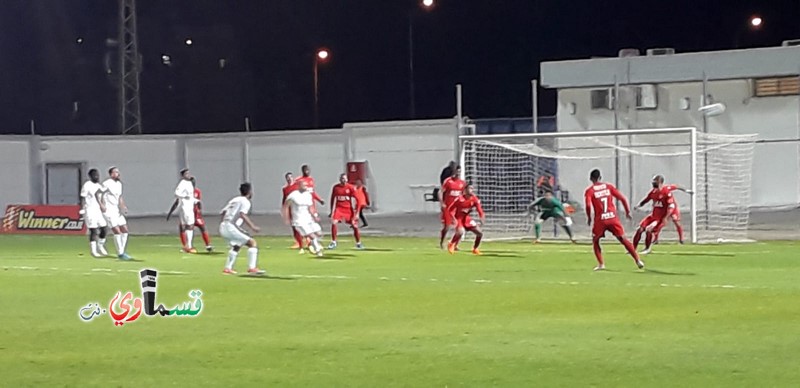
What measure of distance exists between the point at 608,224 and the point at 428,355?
32.0 ft

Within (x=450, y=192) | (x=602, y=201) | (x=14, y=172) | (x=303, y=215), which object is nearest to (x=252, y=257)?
(x=303, y=215)

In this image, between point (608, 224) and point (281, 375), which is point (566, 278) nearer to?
point (608, 224)

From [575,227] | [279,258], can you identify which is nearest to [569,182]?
[575,227]

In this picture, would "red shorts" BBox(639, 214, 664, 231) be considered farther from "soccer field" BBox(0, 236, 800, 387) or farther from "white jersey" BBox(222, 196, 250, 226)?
"white jersey" BBox(222, 196, 250, 226)

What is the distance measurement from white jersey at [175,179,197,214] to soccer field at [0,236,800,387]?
3.98 m

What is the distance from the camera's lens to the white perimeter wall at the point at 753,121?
44062mm

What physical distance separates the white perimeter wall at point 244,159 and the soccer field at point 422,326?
26.8 metres

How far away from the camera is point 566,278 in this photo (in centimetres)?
2120

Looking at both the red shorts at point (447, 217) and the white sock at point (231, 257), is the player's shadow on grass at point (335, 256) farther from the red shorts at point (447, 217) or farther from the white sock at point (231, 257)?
the white sock at point (231, 257)

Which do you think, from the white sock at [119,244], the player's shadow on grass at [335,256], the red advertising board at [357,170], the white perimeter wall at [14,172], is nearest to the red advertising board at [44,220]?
the white perimeter wall at [14,172]

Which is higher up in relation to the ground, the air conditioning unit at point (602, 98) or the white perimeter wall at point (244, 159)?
the air conditioning unit at point (602, 98)

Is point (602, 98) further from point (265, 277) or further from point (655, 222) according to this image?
point (265, 277)

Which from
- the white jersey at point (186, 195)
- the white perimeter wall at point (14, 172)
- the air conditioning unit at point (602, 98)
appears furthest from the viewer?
the white perimeter wall at point (14, 172)

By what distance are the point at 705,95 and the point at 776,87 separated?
2731mm
